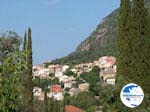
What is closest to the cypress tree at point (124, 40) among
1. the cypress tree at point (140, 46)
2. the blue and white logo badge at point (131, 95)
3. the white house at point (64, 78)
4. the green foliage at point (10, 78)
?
the cypress tree at point (140, 46)

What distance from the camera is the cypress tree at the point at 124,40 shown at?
29.4 metres

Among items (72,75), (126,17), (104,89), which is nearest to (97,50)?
(72,75)

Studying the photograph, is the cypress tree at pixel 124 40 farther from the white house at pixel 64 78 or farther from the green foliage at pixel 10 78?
the white house at pixel 64 78

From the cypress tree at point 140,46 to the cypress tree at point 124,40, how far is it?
1.11 ft

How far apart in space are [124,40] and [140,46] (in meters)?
1.32

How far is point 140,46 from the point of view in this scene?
99.3 feet

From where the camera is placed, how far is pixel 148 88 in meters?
27.8

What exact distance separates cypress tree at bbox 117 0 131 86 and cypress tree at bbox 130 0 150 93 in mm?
337

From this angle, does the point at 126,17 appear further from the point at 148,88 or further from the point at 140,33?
the point at 148,88

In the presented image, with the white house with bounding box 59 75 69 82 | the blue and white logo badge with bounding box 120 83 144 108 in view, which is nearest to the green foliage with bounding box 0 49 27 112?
the blue and white logo badge with bounding box 120 83 144 108

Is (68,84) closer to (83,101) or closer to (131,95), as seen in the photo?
(83,101)

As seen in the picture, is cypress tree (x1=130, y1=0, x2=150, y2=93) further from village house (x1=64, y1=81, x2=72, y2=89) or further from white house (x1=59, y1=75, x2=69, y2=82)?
white house (x1=59, y1=75, x2=69, y2=82)

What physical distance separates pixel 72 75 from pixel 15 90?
170818mm

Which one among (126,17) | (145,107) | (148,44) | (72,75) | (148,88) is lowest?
(145,107)
